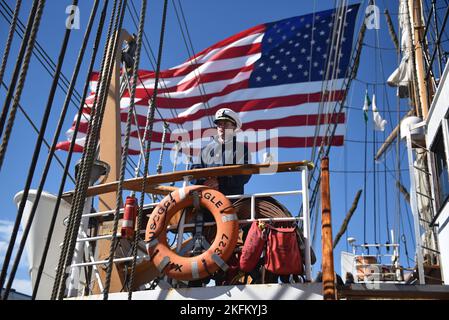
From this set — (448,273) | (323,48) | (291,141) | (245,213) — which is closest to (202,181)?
(245,213)

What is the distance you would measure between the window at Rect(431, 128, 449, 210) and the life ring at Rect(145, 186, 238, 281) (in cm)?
314

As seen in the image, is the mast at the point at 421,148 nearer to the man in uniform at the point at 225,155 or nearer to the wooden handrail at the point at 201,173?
the wooden handrail at the point at 201,173

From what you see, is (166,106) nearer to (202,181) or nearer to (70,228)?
(202,181)

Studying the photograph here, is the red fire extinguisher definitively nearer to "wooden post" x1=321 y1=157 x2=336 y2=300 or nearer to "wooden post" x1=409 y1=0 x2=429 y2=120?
"wooden post" x1=321 y1=157 x2=336 y2=300

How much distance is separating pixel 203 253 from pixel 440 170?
361 cm

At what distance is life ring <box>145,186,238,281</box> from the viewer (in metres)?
4.49


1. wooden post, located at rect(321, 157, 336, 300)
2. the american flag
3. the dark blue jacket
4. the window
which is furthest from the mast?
wooden post, located at rect(321, 157, 336, 300)

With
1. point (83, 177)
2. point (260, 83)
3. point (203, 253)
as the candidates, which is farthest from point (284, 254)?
point (260, 83)

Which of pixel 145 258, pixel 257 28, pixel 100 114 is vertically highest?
pixel 257 28

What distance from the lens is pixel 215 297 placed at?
4336mm

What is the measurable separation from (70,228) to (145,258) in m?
1.51

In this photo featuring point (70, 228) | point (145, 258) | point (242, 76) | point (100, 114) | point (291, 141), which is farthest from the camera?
point (242, 76)

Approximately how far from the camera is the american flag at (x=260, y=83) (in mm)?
9844

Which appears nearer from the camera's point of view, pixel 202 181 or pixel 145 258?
pixel 145 258
